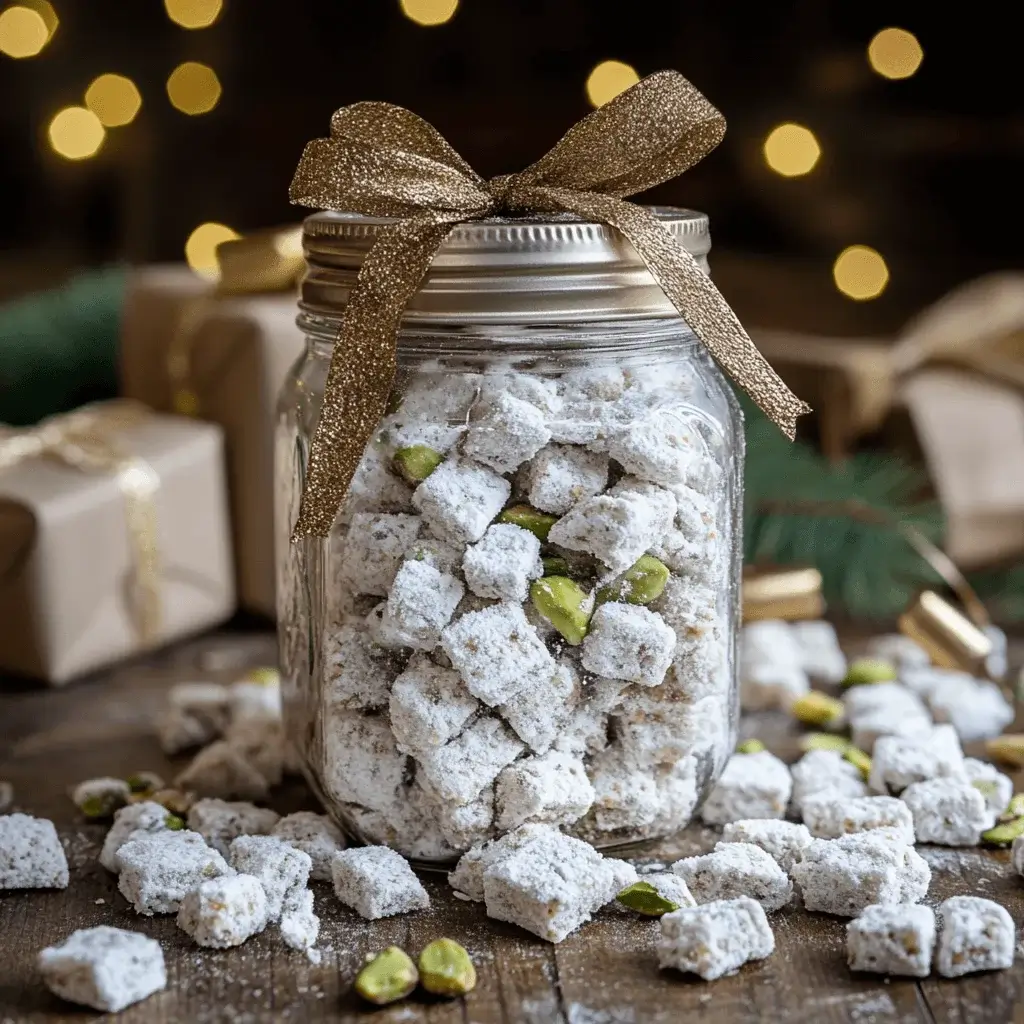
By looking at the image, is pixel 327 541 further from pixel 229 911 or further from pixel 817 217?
Answer: pixel 817 217

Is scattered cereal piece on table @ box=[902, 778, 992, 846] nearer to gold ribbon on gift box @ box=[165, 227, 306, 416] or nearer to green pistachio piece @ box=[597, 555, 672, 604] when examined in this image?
green pistachio piece @ box=[597, 555, 672, 604]

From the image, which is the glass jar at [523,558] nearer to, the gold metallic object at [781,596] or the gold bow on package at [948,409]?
the gold metallic object at [781,596]

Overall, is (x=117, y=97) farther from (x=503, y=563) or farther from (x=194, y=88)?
(x=503, y=563)

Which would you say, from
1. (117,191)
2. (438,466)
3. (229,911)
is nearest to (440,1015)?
(229,911)

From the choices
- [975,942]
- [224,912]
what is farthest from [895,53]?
[224,912]

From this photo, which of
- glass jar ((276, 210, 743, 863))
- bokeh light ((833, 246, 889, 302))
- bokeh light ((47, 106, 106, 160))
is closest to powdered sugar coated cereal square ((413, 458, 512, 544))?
glass jar ((276, 210, 743, 863))
